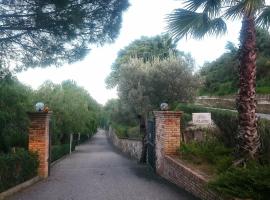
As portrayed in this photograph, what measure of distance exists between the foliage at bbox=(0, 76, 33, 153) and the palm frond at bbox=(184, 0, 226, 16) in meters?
8.33

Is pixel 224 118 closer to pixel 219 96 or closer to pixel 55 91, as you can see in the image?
pixel 55 91

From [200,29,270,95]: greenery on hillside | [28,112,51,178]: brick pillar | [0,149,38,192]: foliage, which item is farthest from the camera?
[200,29,270,95]: greenery on hillside

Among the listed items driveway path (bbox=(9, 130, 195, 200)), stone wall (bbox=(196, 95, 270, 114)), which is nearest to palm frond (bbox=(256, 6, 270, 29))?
driveway path (bbox=(9, 130, 195, 200))

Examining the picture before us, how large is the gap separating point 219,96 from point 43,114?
3155 cm

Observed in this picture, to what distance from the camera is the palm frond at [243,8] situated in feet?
32.0

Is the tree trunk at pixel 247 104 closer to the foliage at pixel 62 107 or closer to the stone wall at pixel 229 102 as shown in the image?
the stone wall at pixel 229 102

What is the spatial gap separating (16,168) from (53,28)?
159 inches

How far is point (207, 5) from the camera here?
38.0 feet

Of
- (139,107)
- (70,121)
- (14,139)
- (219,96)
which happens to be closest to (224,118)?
(14,139)

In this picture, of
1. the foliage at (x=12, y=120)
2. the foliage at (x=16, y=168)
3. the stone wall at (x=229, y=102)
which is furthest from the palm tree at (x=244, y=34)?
the stone wall at (x=229, y=102)

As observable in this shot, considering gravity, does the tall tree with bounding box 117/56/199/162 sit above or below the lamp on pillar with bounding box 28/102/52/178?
above

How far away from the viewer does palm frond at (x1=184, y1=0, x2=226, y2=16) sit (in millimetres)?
11320

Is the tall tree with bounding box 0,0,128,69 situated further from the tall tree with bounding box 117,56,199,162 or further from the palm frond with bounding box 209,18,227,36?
the tall tree with bounding box 117,56,199,162

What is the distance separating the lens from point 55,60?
12.8 metres
